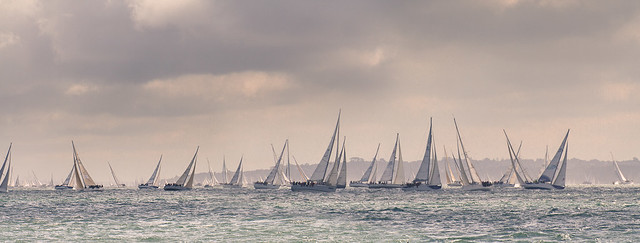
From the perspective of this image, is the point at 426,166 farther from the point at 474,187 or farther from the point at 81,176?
the point at 81,176

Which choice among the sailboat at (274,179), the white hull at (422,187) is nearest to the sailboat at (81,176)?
the sailboat at (274,179)

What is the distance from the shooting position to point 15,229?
A: 45.3 metres

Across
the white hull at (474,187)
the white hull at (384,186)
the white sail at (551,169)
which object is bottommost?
the white hull at (474,187)

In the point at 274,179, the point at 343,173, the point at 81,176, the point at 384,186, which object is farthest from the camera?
the point at 274,179

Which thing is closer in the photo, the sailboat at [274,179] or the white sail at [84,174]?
the white sail at [84,174]

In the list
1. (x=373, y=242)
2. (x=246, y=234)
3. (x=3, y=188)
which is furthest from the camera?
(x=3, y=188)

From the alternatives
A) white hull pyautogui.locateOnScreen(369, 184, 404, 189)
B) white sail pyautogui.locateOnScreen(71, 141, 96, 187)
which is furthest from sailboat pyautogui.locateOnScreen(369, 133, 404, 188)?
white sail pyautogui.locateOnScreen(71, 141, 96, 187)

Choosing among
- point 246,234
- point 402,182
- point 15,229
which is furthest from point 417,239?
point 402,182

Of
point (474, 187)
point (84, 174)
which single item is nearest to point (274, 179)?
point (84, 174)

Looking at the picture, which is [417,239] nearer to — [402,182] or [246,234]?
[246,234]

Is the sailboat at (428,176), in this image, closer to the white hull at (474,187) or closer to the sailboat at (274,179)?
the white hull at (474,187)

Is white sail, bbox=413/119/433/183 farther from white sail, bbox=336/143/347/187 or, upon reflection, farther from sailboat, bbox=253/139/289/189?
sailboat, bbox=253/139/289/189

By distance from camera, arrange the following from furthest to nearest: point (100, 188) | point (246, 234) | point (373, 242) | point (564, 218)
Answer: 1. point (100, 188)
2. point (564, 218)
3. point (246, 234)
4. point (373, 242)

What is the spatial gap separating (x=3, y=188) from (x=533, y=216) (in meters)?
130
